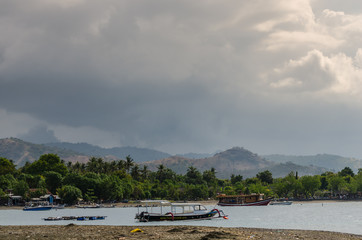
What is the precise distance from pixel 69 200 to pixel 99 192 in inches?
659

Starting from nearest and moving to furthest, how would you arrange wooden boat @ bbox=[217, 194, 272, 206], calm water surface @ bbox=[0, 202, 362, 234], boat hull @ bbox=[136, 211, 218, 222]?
1. calm water surface @ bbox=[0, 202, 362, 234]
2. boat hull @ bbox=[136, 211, 218, 222]
3. wooden boat @ bbox=[217, 194, 272, 206]

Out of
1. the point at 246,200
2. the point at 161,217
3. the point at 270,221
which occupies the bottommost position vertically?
the point at 270,221

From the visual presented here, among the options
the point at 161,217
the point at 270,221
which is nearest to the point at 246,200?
the point at 270,221

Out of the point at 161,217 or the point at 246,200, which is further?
the point at 246,200

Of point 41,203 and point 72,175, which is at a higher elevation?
point 72,175

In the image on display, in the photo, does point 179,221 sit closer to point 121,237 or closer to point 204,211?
point 204,211

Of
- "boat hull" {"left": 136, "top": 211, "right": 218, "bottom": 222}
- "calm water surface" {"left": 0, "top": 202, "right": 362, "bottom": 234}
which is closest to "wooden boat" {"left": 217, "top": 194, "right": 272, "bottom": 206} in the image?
"calm water surface" {"left": 0, "top": 202, "right": 362, "bottom": 234}

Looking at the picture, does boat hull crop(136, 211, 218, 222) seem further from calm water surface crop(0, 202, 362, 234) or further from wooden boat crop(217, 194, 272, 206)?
wooden boat crop(217, 194, 272, 206)

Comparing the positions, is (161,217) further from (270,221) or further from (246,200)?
(246,200)

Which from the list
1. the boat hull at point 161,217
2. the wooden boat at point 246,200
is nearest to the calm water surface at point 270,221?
the boat hull at point 161,217

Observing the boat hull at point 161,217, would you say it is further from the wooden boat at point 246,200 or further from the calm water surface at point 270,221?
the wooden boat at point 246,200

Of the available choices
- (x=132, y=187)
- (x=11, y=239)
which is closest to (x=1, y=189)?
(x=132, y=187)

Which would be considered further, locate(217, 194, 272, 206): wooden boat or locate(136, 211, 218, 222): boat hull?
locate(217, 194, 272, 206): wooden boat

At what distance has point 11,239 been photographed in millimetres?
39688
